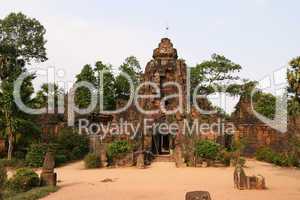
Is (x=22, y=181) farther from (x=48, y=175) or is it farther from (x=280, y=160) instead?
(x=280, y=160)

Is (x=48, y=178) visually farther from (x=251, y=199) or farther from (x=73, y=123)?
(x=73, y=123)

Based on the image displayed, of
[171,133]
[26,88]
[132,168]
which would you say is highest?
[26,88]

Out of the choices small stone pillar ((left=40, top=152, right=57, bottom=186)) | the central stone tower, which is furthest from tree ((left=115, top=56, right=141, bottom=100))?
small stone pillar ((left=40, top=152, right=57, bottom=186))

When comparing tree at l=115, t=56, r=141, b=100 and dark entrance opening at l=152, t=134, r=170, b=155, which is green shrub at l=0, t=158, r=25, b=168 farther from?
tree at l=115, t=56, r=141, b=100

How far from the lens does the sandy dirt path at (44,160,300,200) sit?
13.0 m

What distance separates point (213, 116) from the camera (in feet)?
92.6

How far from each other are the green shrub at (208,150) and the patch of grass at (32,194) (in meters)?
11.5

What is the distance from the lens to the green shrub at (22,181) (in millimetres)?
14773

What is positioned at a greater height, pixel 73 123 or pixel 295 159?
pixel 73 123

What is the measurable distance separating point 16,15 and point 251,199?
103ft

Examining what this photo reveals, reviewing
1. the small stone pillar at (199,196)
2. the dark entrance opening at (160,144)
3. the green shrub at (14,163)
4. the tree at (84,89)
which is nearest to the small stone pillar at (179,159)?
the dark entrance opening at (160,144)

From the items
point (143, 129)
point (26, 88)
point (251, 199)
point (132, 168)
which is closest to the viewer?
point (251, 199)

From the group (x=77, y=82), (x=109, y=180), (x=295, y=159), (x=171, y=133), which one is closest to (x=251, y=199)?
(x=109, y=180)

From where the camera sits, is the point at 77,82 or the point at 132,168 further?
the point at 77,82
